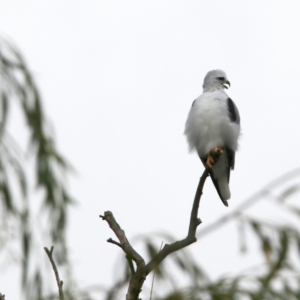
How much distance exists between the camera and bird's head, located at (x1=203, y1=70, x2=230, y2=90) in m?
7.50

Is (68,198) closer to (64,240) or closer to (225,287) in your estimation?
(64,240)

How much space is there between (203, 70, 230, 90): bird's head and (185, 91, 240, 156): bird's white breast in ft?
1.90

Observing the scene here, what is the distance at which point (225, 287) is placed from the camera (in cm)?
180

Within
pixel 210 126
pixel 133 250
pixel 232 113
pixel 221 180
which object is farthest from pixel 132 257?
pixel 221 180

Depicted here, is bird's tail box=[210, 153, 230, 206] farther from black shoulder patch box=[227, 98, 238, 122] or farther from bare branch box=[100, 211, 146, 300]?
bare branch box=[100, 211, 146, 300]

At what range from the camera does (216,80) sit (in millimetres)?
7523

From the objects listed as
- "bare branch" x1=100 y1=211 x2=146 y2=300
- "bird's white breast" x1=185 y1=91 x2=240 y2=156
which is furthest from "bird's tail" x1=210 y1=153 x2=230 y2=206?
"bare branch" x1=100 y1=211 x2=146 y2=300

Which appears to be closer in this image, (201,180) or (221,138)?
(201,180)

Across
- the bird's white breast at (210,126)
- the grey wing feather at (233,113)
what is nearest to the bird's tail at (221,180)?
the bird's white breast at (210,126)

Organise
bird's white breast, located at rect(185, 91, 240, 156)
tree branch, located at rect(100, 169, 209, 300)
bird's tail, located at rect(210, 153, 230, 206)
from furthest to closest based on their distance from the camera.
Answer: bird's tail, located at rect(210, 153, 230, 206) → bird's white breast, located at rect(185, 91, 240, 156) → tree branch, located at rect(100, 169, 209, 300)

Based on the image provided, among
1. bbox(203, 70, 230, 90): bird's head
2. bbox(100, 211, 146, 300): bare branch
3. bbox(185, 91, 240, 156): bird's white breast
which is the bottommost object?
bbox(100, 211, 146, 300): bare branch

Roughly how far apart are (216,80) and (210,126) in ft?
3.47

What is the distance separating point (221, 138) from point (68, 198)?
4546 millimetres

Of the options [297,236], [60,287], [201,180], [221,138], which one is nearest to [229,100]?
[221,138]
